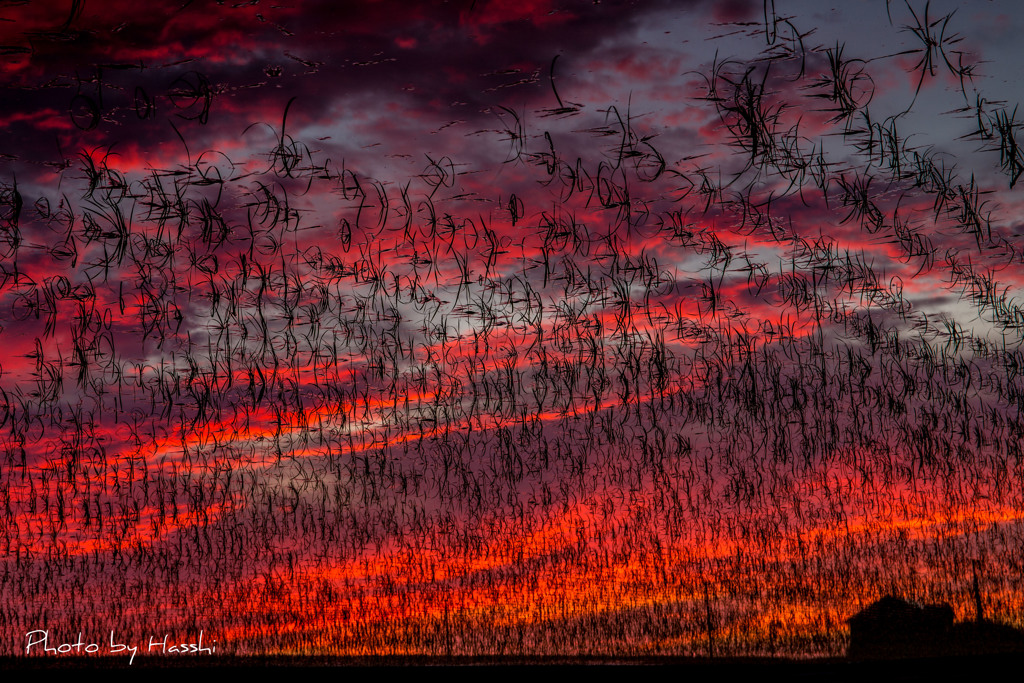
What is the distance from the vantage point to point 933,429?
1719cm

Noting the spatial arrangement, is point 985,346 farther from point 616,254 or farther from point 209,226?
point 209,226

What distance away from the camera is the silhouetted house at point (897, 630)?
42.4 meters

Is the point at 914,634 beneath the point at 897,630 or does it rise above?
beneath

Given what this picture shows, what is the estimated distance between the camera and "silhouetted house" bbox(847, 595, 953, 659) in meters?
42.4

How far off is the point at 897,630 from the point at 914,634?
2.62 meters

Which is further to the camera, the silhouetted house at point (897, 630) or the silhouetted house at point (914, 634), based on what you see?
the silhouetted house at point (897, 630)

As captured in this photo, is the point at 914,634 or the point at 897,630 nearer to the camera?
the point at 897,630

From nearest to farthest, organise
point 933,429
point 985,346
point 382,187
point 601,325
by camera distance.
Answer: point 382,187 < point 601,325 < point 985,346 < point 933,429

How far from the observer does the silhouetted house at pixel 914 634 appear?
1658 inches

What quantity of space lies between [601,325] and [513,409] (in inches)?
101

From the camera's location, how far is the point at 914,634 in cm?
4409

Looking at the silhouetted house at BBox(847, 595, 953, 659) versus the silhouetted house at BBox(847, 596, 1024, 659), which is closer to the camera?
the silhouetted house at BBox(847, 596, 1024, 659)

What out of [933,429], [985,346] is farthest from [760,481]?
[985,346]

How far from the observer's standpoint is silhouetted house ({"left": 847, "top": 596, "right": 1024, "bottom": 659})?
42125 millimetres
